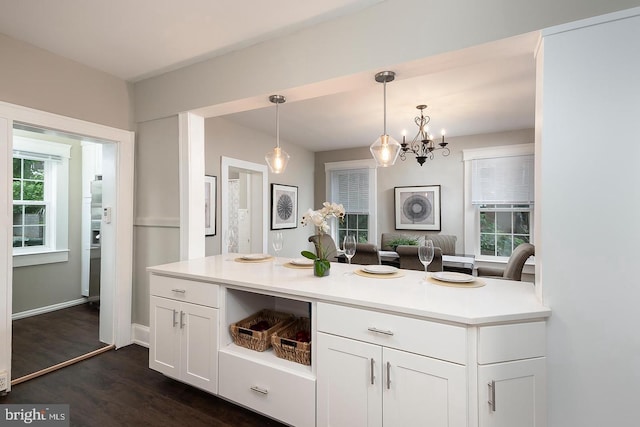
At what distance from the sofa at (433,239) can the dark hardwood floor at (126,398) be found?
3665 mm

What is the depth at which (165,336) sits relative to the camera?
2219 mm

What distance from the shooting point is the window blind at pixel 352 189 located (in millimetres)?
5660

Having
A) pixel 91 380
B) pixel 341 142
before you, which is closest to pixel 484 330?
pixel 91 380

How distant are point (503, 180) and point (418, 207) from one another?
131cm

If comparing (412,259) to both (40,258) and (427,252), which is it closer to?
(427,252)

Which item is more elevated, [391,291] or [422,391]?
[391,291]

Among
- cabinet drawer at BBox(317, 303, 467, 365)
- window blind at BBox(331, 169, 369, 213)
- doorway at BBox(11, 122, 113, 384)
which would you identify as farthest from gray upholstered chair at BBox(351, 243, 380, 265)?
doorway at BBox(11, 122, 113, 384)

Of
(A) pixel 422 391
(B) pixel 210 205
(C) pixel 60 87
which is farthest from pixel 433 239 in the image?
(C) pixel 60 87

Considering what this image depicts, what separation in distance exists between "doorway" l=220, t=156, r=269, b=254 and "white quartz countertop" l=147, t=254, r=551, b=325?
243 centimetres

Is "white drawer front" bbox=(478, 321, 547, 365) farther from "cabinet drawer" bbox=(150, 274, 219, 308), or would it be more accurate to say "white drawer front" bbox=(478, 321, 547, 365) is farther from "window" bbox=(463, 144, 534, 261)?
"window" bbox=(463, 144, 534, 261)

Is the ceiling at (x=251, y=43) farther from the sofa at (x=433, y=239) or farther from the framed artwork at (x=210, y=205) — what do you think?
the sofa at (x=433, y=239)

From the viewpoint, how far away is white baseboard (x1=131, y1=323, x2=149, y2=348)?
295cm

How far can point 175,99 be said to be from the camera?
2.77 m

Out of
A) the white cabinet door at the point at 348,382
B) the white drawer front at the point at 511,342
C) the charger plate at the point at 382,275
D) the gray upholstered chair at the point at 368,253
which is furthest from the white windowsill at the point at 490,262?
the white cabinet door at the point at 348,382
